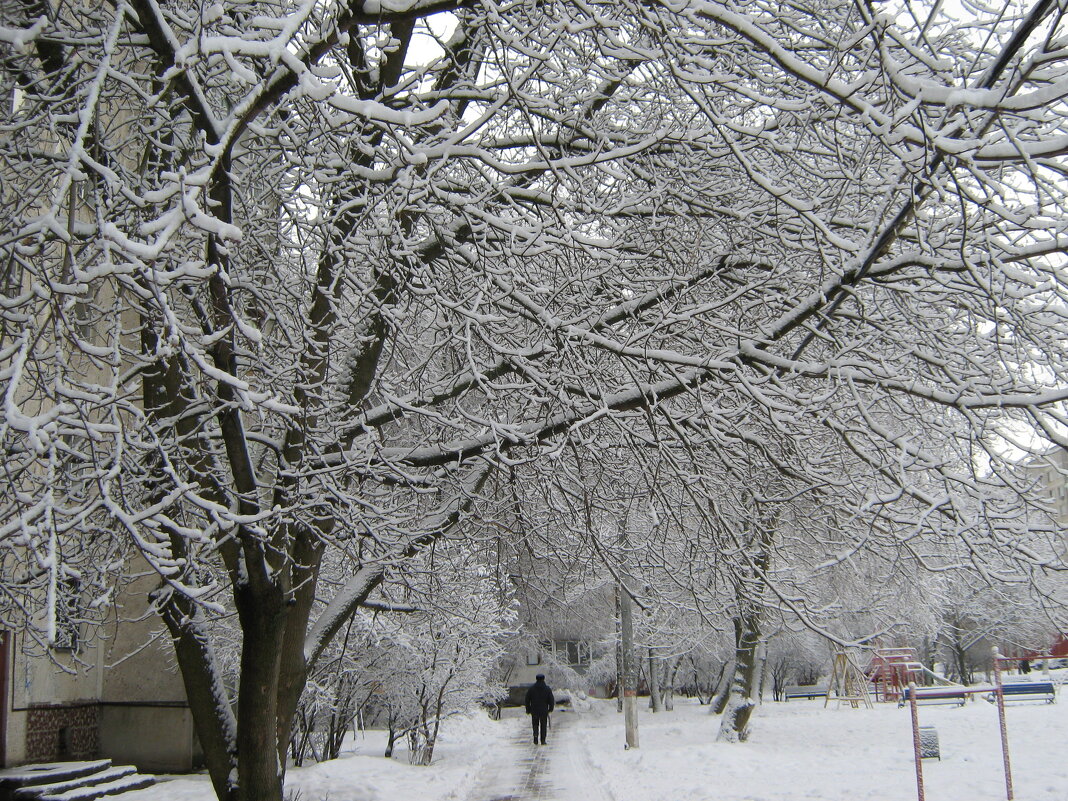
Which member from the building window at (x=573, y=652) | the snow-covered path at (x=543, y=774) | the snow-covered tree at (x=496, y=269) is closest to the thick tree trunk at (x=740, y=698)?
the snow-covered path at (x=543, y=774)

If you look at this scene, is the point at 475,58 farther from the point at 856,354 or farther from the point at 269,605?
the point at 269,605

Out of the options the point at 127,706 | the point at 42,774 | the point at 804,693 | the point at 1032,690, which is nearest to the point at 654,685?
the point at 804,693

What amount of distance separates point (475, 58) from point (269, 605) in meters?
3.83

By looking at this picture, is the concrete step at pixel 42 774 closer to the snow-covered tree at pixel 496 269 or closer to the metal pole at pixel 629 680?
the snow-covered tree at pixel 496 269

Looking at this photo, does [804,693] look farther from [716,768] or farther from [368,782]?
[368,782]

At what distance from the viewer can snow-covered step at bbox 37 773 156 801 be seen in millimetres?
12266

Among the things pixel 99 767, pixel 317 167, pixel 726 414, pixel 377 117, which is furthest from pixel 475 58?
pixel 99 767

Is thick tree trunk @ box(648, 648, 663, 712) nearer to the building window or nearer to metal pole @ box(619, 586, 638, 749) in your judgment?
the building window

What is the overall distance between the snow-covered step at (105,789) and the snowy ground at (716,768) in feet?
1.06

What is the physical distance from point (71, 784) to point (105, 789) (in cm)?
46

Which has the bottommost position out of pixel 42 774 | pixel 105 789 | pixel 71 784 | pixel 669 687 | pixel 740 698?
pixel 669 687

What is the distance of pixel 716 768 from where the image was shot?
13.6 metres

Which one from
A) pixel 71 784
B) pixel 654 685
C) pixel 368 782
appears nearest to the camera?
pixel 368 782

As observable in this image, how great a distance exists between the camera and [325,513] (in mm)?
6117
